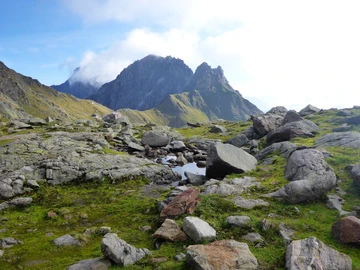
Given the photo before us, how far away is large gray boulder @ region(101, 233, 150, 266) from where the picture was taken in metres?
15.4

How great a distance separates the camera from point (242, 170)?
34.4m

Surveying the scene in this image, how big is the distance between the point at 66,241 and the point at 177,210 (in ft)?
27.1

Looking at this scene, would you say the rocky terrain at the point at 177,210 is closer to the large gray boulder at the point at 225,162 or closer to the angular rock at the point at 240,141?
the large gray boulder at the point at 225,162

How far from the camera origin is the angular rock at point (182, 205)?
21.4 m

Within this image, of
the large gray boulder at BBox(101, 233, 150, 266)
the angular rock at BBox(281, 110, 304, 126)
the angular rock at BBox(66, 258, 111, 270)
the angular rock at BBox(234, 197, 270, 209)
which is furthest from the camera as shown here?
the angular rock at BBox(281, 110, 304, 126)

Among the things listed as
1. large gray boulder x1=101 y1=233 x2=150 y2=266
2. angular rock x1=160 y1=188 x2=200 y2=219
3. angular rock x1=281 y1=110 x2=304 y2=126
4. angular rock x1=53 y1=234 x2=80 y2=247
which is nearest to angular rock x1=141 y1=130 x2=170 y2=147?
angular rock x1=281 y1=110 x2=304 y2=126

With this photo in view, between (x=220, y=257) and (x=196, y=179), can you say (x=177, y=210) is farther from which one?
(x=196, y=179)

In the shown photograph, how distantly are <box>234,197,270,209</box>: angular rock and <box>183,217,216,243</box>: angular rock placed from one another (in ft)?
19.6

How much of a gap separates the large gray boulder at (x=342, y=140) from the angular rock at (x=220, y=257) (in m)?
28.3

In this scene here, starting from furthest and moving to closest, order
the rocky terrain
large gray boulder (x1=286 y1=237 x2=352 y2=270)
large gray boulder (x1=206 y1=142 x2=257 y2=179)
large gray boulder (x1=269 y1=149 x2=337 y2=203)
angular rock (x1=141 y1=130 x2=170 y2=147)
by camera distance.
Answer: angular rock (x1=141 y1=130 x2=170 y2=147), large gray boulder (x1=206 y1=142 x2=257 y2=179), large gray boulder (x1=269 y1=149 x2=337 y2=203), the rocky terrain, large gray boulder (x1=286 y1=237 x2=352 y2=270)

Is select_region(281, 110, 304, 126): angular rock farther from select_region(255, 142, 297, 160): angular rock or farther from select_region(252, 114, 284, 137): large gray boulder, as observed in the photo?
select_region(255, 142, 297, 160): angular rock

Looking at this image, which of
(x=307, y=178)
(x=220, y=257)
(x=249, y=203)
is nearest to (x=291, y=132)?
(x=307, y=178)

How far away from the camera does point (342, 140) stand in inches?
1531

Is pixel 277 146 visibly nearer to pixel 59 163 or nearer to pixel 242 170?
pixel 242 170
